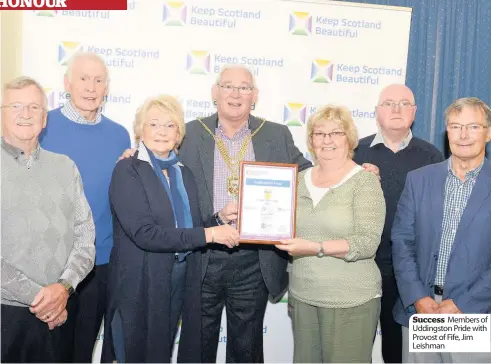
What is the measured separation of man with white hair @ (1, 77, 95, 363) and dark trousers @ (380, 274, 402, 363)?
201 centimetres

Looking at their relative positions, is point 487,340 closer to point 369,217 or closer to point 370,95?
point 369,217

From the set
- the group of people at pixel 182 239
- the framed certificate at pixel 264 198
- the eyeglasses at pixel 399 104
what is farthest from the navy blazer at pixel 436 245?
the eyeglasses at pixel 399 104

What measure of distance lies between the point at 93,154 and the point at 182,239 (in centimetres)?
89

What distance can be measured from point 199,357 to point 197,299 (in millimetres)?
345

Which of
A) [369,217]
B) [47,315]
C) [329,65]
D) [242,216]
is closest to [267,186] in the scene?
[242,216]

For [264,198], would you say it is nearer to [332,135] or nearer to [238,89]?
[332,135]

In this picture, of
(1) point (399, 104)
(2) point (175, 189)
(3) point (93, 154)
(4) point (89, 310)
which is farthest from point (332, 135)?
(4) point (89, 310)

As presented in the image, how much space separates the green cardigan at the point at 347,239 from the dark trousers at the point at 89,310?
1231mm

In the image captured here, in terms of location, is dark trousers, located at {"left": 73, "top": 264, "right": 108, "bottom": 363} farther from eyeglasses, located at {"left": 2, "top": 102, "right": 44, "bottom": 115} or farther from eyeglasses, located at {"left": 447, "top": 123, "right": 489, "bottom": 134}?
eyeglasses, located at {"left": 447, "top": 123, "right": 489, "bottom": 134}

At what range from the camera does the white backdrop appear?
419 cm

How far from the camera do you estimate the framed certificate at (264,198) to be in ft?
9.98

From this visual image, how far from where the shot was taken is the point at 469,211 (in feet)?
9.27

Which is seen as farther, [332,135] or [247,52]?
[247,52]

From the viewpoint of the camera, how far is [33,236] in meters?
2.65
